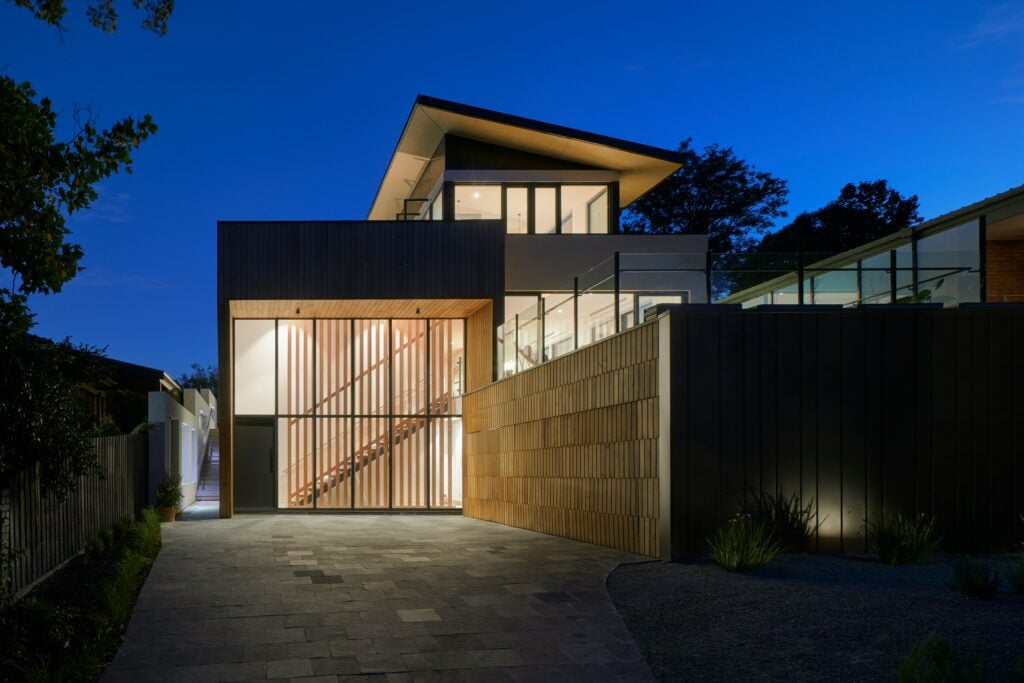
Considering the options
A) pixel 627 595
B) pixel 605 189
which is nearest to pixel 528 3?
pixel 605 189

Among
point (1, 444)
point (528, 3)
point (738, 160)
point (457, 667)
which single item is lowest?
point (457, 667)

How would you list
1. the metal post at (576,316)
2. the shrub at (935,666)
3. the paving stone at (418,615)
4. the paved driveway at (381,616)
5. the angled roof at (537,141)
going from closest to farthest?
1. the shrub at (935,666)
2. the paved driveway at (381,616)
3. the paving stone at (418,615)
4. the metal post at (576,316)
5. the angled roof at (537,141)

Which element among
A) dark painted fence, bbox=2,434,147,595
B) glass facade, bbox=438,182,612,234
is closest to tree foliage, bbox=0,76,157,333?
dark painted fence, bbox=2,434,147,595

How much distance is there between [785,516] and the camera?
9.43m

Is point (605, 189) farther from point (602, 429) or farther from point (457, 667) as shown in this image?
point (457, 667)

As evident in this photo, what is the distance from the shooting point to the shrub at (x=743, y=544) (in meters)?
8.44

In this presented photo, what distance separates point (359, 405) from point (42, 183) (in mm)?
13876

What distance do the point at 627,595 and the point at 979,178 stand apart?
136 meters

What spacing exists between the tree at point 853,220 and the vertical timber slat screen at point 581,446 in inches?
1157

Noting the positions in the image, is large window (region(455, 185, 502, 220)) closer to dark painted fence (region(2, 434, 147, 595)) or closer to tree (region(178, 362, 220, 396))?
dark painted fence (region(2, 434, 147, 595))

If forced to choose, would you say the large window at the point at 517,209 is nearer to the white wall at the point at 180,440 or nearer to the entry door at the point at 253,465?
the entry door at the point at 253,465

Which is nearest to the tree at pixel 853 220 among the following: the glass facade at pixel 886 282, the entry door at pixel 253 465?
the entry door at pixel 253 465

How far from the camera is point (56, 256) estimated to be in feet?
25.0

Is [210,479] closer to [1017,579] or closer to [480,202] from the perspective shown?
[480,202]
